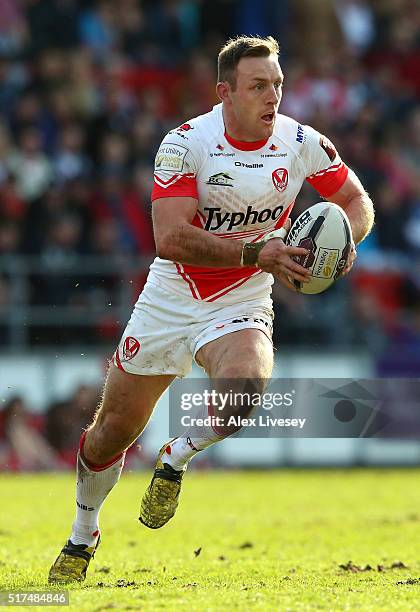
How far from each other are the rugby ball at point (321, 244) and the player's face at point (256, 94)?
2.16 feet

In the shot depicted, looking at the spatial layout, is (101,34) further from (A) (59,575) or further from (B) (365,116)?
(A) (59,575)

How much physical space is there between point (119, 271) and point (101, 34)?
549 centimetres

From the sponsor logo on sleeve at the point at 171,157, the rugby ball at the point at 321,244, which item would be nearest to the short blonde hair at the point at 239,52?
the sponsor logo on sleeve at the point at 171,157

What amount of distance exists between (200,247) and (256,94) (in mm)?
1016

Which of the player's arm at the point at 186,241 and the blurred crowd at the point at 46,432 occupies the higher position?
the player's arm at the point at 186,241

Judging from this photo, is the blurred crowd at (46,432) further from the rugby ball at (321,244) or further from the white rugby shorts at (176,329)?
the rugby ball at (321,244)

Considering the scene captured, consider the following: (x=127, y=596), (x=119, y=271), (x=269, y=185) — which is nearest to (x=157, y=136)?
(x=119, y=271)

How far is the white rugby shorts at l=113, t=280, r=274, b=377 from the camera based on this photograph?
26.1 feet

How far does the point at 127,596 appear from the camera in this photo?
6.99 metres

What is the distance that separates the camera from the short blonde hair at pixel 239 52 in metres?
7.79

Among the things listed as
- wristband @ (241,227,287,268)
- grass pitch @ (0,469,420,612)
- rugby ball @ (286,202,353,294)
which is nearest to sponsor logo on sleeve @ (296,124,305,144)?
rugby ball @ (286,202,353,294)

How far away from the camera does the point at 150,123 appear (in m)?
19.2
